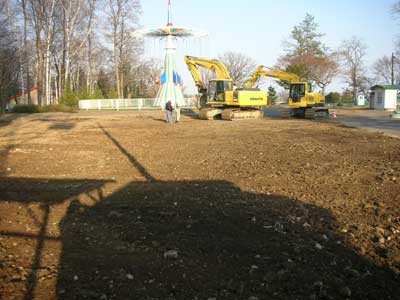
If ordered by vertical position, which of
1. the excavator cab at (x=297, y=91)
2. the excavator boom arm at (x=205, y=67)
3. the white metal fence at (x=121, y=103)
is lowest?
the white metal fence at (x=121, y=103)

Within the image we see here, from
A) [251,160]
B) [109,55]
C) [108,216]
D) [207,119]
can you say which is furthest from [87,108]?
[108,216]

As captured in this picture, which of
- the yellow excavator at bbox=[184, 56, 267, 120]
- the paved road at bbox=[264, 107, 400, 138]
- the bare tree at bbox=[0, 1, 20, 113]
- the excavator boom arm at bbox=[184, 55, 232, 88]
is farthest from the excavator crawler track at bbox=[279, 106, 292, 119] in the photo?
the bare tree at bbox=[0, 1, 20, 113]

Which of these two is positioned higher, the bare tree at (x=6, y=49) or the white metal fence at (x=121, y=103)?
the bare tree at (x=6, y=49)

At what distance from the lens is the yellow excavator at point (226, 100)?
29469mm

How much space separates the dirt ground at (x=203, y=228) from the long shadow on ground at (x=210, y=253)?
0.06ft

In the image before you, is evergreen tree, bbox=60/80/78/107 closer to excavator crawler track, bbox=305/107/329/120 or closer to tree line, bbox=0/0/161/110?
tree line, bbox=0/0/161/110

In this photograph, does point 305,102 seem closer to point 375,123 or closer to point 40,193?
point 375,123

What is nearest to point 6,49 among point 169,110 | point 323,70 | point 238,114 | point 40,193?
point 169,110

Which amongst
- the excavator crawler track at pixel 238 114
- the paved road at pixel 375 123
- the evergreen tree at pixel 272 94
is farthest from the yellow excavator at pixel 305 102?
the evergreen tree at pixel 272 94

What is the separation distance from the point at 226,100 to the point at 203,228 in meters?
24.4

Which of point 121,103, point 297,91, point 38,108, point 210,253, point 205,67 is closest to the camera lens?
point 210,253

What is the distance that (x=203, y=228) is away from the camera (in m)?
5.85

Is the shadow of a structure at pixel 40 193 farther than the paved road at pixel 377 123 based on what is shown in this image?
No

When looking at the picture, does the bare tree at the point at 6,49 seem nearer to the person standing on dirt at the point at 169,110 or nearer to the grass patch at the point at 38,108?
the grass patch at the point at 38,108
